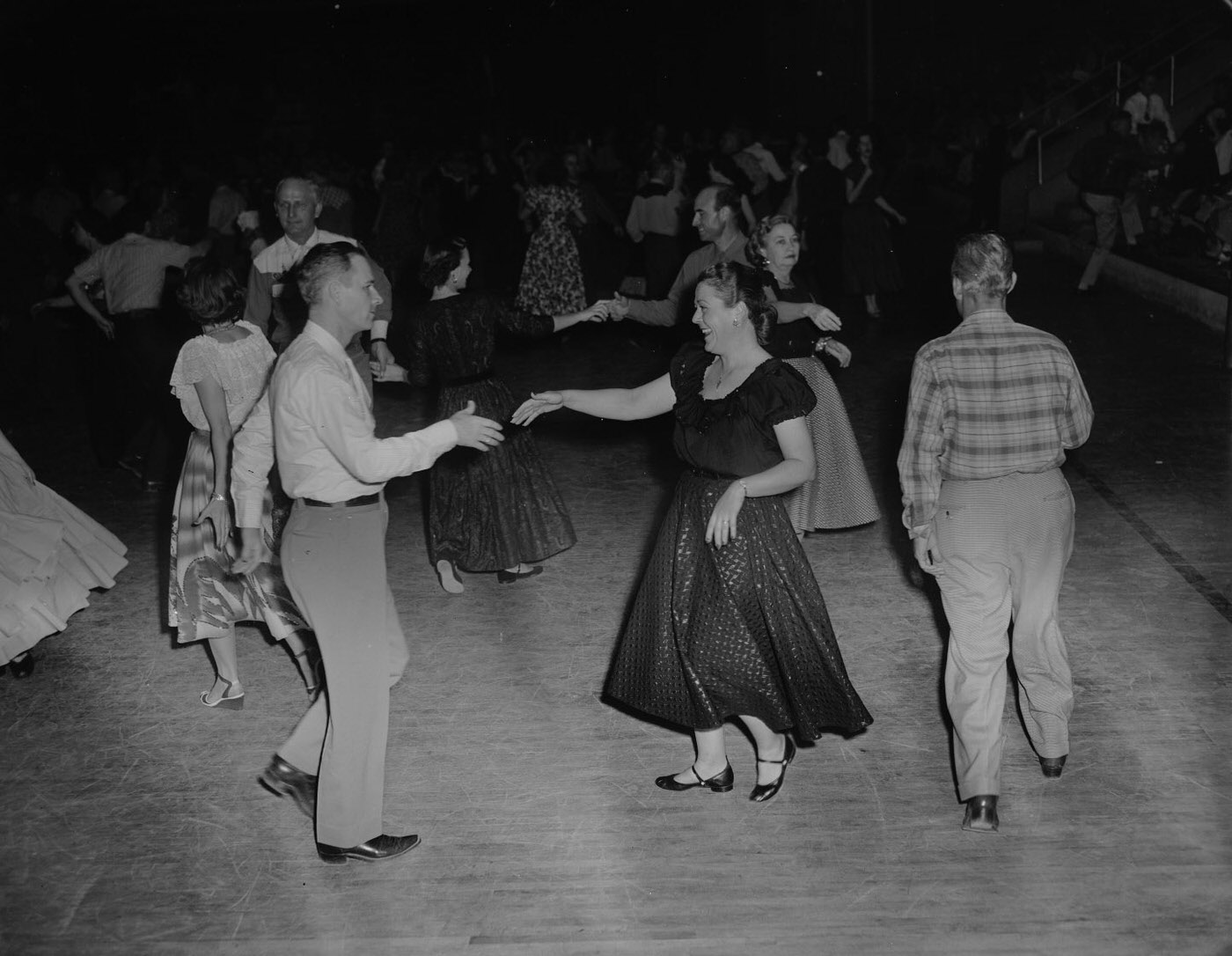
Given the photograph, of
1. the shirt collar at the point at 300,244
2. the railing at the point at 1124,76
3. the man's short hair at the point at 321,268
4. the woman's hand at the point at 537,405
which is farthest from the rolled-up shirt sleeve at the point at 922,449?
the railing at the point at 1124,76

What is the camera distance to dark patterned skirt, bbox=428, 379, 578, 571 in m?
5.41

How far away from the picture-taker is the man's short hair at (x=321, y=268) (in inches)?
131

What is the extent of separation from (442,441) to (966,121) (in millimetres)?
16254

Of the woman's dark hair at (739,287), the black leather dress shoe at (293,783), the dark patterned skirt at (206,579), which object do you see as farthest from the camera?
the dark patterned skirt at (206,579)

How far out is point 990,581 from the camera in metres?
3.49

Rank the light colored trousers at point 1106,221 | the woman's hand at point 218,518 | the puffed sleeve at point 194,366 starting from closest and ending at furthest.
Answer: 1. the woman's hand at point 218,518
2. the puffed sleeve at point 194,366
3. the light colored trousers at point 1106,221

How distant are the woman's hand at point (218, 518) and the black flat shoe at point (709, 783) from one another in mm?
1487

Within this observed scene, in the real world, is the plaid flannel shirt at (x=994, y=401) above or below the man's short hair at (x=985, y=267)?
below

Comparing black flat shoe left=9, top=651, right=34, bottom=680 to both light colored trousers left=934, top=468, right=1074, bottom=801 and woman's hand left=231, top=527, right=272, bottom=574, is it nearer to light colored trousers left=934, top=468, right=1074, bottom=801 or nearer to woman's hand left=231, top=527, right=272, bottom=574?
woman's hand left=231, top=527, right=272, bottom=574

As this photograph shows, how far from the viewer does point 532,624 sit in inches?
202

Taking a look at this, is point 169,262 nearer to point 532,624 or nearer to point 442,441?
point 532,624

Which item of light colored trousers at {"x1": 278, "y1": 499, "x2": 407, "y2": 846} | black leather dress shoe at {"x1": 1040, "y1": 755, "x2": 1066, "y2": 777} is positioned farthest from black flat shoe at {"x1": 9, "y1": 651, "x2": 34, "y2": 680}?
black leather dress shoe at {"x1": 1040, "y1": 755, "x2": 1066, "y2": 777}

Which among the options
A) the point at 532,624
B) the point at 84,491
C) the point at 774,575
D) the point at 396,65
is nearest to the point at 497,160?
the point at 396,65

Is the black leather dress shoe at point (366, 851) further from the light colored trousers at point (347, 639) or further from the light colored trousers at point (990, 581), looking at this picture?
the light colored trousers at point (990, 581)
